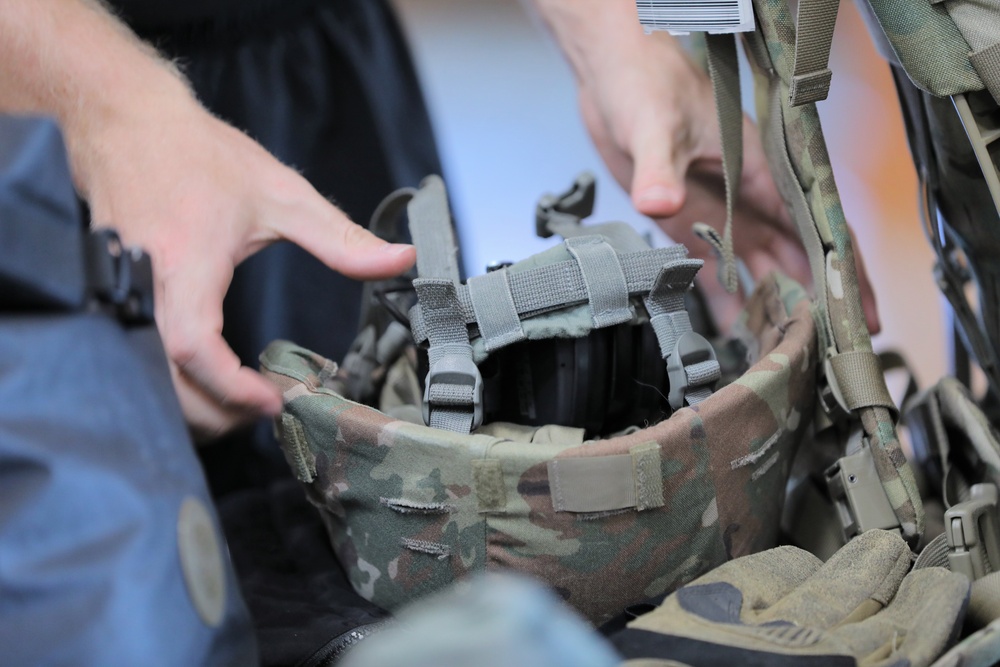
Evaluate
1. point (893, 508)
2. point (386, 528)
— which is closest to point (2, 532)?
point (386, 528)

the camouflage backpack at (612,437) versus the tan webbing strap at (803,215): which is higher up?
the tan webbing strap at (803,215)

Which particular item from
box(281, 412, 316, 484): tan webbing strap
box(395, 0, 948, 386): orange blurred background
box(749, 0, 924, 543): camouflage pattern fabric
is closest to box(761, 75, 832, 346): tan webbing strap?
box(749, 0, 924, 543): camouflage pattern fabric

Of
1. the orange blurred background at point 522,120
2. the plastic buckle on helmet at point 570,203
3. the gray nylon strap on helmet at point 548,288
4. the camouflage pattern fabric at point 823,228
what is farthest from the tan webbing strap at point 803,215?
the orange blurred background at point 522,120

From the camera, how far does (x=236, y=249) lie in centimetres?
62

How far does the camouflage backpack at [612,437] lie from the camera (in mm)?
552

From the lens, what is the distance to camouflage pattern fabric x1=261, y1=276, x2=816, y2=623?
55 cm

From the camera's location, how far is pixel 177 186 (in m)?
0.61

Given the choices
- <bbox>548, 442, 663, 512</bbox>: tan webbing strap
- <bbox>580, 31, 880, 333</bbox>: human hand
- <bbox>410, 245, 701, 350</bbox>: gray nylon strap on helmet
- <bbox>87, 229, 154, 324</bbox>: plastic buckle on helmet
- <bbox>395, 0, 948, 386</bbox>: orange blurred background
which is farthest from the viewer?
<bbox>395, 0, 948, 386</bbox>: orange blurred background

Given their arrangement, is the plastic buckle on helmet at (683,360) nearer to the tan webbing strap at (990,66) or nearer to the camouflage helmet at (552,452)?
the camouflage helmet at (552,452)

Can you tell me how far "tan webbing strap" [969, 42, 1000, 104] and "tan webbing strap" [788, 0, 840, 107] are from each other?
3.7 inches

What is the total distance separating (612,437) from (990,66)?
36 centimetres

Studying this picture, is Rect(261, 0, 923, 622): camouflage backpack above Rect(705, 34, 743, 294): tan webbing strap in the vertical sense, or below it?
below

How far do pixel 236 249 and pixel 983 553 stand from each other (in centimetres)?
56

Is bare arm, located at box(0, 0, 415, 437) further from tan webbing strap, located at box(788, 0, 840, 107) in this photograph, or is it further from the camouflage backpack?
tan webbing strap, located at box(788, 0, 840, 107)
